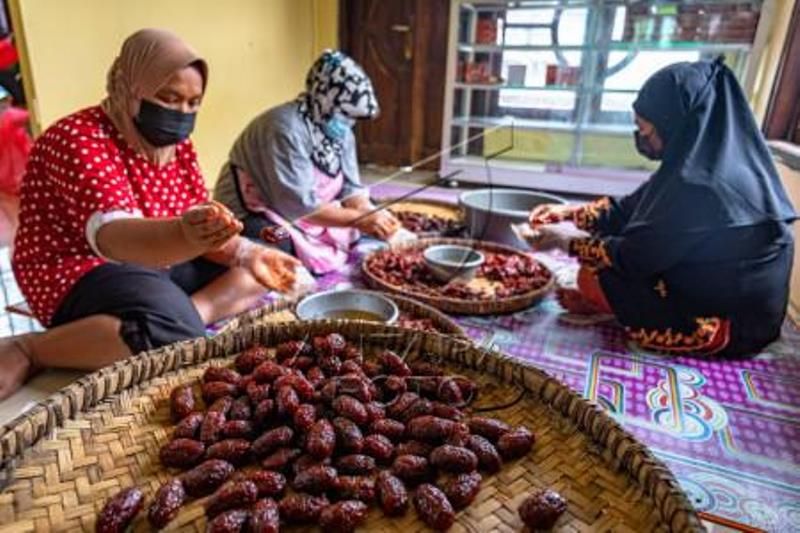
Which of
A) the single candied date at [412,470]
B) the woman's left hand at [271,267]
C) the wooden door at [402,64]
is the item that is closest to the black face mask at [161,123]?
the woman's left hand at [271,267]

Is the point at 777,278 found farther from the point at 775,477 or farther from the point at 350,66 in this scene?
the point at 350,66

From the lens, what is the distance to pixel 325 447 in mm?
761

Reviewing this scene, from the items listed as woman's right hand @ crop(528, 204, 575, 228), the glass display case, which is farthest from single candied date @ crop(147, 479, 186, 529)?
the glass display case

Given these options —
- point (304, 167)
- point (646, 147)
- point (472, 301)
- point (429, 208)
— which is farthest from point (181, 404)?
point (429, 208)

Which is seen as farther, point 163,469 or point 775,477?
point 775,477

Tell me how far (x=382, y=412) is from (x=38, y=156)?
1086 millimetres

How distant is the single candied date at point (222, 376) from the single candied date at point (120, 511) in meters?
0.25

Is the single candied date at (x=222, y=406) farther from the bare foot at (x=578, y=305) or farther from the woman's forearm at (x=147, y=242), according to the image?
the bare foot at (x=578, y=305)

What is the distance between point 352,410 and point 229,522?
0.24 metres

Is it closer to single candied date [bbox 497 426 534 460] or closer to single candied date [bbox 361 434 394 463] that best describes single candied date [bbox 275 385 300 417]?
single candied date [bbox 361 434 394 463]

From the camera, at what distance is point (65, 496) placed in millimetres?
698

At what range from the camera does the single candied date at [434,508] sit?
26.8 inches

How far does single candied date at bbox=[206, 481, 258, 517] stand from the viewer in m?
0.69

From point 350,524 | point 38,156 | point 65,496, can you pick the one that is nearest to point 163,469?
point 65,496
